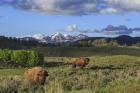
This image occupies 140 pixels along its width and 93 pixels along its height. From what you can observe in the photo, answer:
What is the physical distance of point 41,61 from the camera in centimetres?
8438

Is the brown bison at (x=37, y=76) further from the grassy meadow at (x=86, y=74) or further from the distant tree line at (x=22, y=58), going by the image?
Result: the distant tree line at (x=22, y=58)

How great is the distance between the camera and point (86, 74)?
41.7m

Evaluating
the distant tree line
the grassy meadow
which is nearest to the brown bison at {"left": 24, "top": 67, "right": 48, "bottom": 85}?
the grassy meadow

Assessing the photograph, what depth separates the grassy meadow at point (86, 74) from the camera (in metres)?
22.6

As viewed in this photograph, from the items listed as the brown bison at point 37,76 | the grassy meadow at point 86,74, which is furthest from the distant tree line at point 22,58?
the brown bison at point 37,76

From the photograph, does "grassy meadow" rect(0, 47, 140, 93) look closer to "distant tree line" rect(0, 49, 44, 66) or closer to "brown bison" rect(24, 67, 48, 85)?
"brown bison" rect(24, 67, 48, 85)

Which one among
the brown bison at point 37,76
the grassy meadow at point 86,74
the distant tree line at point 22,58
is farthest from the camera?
the distant tree line at point 22,58

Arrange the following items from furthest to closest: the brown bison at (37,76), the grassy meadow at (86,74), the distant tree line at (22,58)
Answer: the distant tree line at (22,58) < the brown bison at (37,76) < the grassy meadow at (86,74)

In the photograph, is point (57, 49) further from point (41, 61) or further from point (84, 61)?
point (84, 61)

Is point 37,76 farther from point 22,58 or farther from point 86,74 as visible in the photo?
point 22,58

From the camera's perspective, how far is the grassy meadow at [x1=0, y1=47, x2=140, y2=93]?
2259 centimetres

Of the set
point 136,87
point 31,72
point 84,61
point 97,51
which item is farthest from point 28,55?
point 97,51

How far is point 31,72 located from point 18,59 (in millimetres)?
56593

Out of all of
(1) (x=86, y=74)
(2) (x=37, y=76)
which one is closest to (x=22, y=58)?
(1) (x=86, y=74)
